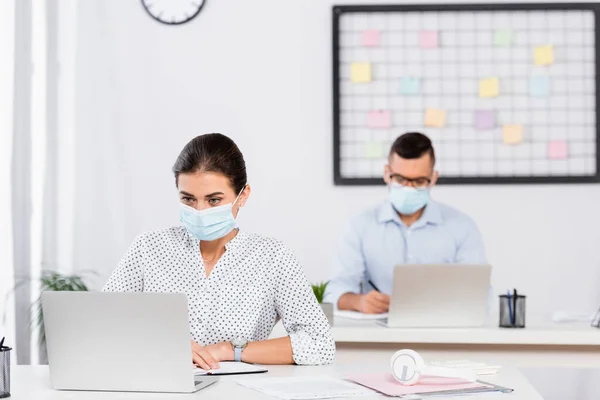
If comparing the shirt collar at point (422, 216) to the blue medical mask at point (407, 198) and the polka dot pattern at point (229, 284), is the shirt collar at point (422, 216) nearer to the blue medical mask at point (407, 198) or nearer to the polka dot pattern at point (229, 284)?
the blue medical mask at point (407, 198)

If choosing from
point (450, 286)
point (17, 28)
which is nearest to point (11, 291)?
point (17, 28)

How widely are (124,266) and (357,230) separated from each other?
1.53 m

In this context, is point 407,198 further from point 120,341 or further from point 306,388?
point 120,341

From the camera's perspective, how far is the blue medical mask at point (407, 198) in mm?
3484

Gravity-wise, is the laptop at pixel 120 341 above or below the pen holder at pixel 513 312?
above

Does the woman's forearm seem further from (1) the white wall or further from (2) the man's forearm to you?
(1) the white wall

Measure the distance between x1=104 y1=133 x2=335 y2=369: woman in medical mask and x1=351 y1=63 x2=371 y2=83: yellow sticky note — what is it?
1871 mm

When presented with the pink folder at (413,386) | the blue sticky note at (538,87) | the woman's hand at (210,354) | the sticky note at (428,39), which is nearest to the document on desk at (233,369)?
the woman's hand at (210,354)

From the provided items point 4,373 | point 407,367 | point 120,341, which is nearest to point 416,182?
point 407,367

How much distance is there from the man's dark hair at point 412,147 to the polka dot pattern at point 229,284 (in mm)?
1248

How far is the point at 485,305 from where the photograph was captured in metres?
2.92

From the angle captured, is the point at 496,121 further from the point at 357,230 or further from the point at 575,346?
the point at 575,346

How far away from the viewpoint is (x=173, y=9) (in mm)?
4145

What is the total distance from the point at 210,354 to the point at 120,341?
0.36 metres
